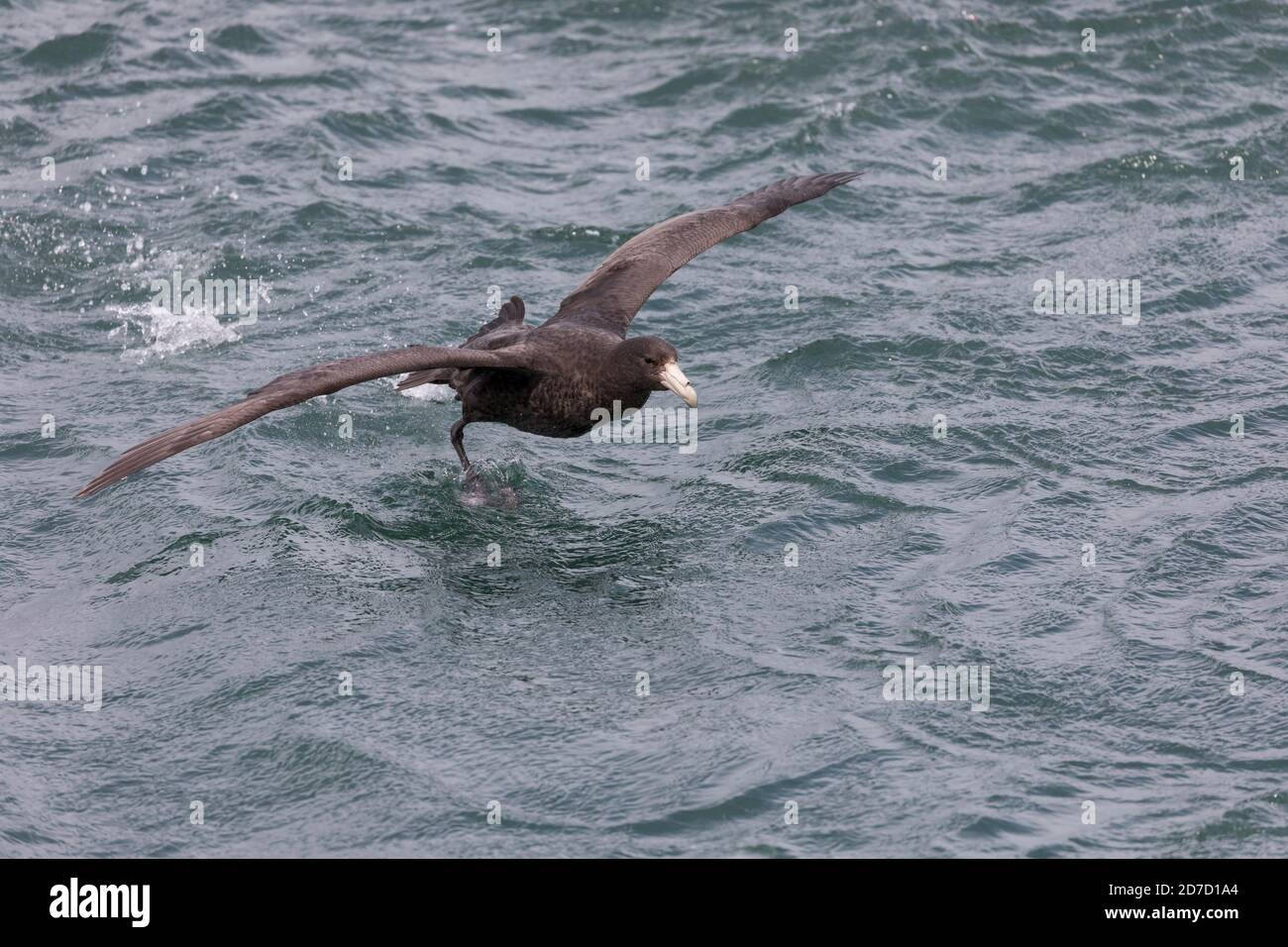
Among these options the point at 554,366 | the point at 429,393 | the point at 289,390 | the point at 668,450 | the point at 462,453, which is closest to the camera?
the point at 289,390

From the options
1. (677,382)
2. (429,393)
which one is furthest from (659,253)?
(677,382)

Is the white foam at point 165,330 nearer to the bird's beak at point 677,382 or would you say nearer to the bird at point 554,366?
the bird at point 554,366

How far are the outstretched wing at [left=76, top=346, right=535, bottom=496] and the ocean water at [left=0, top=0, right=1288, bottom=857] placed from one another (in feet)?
4.88

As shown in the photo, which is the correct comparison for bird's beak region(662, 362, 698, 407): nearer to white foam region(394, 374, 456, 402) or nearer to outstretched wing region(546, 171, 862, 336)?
outstretched wing region(546, 171, 862, 336)

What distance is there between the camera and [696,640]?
1070cm

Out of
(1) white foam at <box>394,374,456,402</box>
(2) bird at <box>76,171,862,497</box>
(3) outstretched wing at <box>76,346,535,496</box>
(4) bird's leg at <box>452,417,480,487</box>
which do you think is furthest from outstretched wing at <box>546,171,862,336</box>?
(3) outstretched wing at <box>76,346,535,496</box>

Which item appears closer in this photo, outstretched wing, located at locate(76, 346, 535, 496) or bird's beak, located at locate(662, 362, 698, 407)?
outstretched wing, located at locate(76, 346, 535, 496)

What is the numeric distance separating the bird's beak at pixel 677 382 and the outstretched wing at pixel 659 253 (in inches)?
41.2

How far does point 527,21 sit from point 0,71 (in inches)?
234

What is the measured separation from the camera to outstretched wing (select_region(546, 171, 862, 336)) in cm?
1267

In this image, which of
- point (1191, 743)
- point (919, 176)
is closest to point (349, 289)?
point (919, 176)

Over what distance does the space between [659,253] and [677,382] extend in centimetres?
227

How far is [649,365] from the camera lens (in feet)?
37.6

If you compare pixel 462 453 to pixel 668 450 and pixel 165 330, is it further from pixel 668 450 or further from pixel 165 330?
pixel 165 330
